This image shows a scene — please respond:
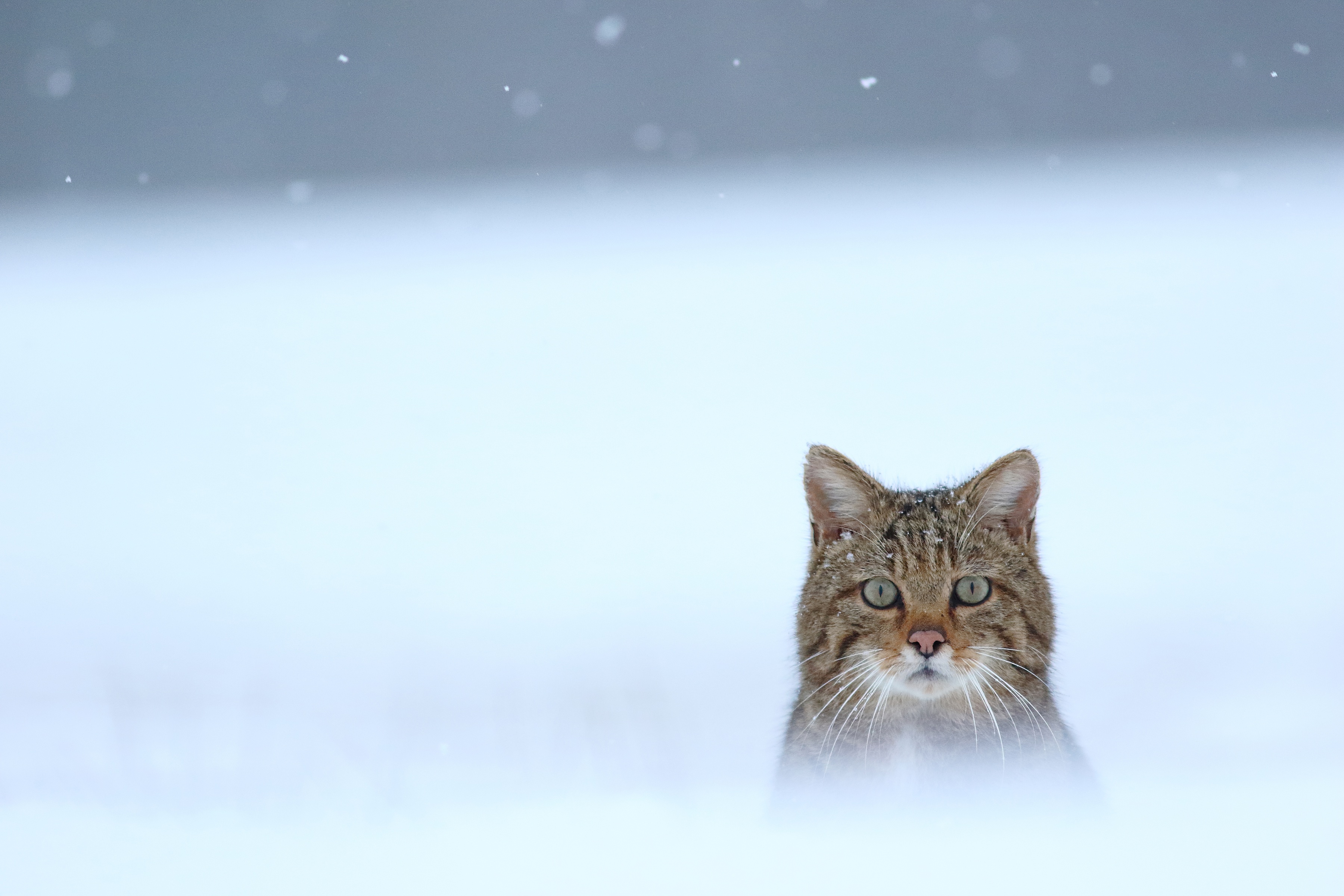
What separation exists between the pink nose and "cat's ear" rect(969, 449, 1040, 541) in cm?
17

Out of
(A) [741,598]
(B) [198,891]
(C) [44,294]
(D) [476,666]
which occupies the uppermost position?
(C) [44,294]

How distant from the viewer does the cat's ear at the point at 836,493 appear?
1.06 meters


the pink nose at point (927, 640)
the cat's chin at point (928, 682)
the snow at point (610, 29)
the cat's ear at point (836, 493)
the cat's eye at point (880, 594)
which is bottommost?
the cat's chin at point (928, 682)

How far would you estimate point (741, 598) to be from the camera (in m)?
1.58

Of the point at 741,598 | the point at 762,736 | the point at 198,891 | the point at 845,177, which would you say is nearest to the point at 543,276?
the point at 845,177

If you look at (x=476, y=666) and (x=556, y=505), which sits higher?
(x=556, y=505)

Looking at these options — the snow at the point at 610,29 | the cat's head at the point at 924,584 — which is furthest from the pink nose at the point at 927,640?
the snow at the point at 610,29

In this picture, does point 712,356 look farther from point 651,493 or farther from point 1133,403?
point 1133,403

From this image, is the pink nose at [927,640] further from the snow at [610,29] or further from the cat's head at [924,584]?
the snow at [610,29]

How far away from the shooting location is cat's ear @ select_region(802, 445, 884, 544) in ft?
3.48

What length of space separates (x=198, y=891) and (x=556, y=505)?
92 cm

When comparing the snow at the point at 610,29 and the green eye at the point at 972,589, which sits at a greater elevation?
the snow at the point at 610,29

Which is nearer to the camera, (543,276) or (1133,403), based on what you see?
(1133,403)

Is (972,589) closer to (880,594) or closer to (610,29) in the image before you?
(880,594)
